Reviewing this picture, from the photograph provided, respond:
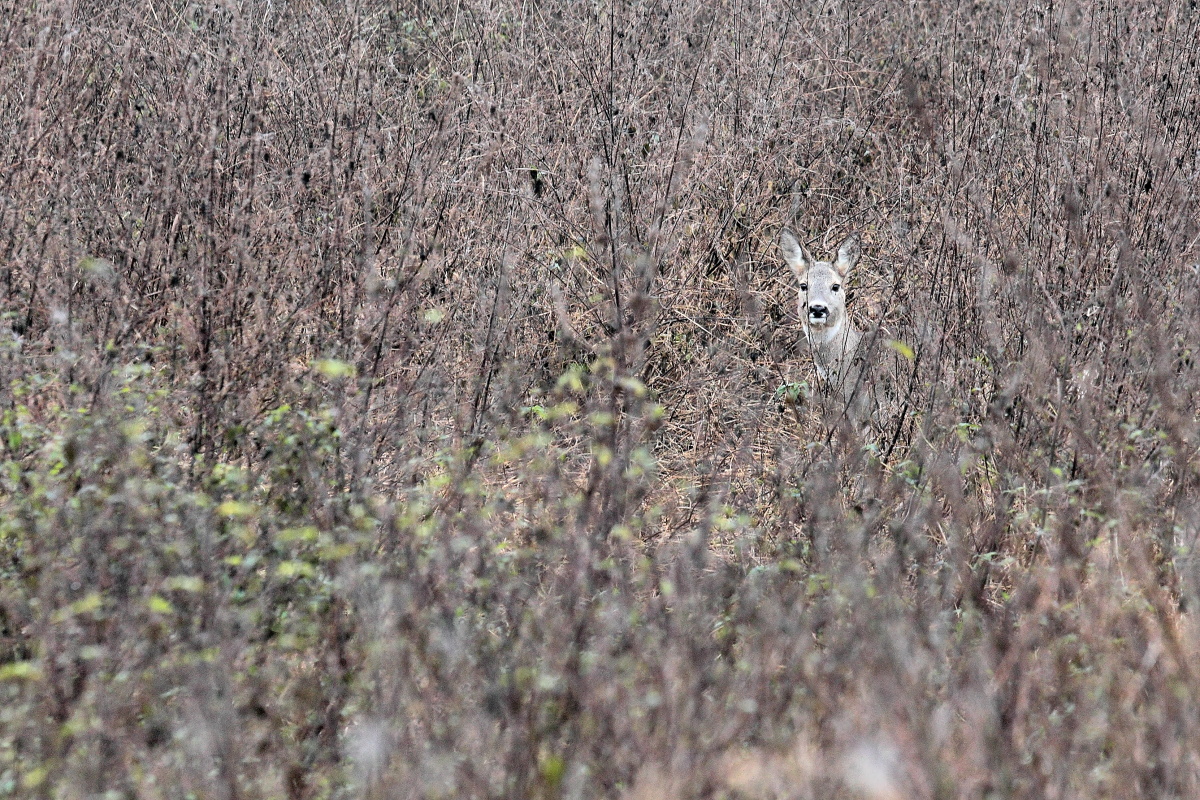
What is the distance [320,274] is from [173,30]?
2.64 meters

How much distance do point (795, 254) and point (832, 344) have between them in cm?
56

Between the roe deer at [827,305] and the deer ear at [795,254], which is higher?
the deer ear at [795,254]

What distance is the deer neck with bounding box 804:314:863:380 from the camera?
752 centimetres

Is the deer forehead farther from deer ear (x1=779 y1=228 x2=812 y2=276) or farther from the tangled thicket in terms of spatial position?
the tangled thicket

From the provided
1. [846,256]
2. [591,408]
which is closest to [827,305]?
[846,256]

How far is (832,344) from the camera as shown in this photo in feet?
25.7

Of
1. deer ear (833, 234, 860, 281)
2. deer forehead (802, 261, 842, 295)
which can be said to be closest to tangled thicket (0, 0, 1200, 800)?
deer ear (833, 234, 860, 281)

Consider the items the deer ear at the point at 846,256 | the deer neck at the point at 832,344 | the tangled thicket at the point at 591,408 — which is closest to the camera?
the tangled thicket at the point at 591,408

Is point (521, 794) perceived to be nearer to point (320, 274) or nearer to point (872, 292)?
point (320, 274)

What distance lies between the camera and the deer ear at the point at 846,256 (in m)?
7.65

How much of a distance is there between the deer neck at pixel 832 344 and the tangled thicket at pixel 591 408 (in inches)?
8.0

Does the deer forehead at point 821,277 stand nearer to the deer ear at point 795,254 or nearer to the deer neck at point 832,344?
the deer ear at point 795,254

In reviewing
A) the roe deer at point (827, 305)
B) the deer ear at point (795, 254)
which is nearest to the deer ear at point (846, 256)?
the roe deer at point (827, 305)

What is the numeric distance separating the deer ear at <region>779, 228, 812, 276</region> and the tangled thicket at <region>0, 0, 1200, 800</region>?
0.28m
